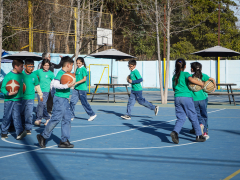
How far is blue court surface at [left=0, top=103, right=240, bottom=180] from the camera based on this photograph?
492 cm

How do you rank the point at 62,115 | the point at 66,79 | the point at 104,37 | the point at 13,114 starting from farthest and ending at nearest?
1. the point at 104,37
2. the point at 13,114
3. the point at 62,115
4. the point at 66,79

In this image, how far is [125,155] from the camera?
607 cm

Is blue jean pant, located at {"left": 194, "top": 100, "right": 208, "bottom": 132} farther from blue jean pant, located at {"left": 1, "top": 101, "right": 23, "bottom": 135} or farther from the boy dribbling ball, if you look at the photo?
blue jean pant, located at {"left": 1, "top": 101, "right": 23, "bottom": 135}

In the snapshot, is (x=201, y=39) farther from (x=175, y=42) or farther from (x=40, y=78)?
(x=40, y=78)

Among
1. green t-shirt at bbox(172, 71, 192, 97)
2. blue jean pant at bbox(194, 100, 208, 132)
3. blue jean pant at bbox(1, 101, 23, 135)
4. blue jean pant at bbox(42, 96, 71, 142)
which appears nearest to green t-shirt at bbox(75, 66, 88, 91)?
blue jean pant at bbox(1, 101, 23, 135)

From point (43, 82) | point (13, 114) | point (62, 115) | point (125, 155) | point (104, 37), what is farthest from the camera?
point (104, 37)

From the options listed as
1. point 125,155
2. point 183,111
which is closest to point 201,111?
point 183,111

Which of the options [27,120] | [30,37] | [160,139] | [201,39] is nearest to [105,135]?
[160,139]

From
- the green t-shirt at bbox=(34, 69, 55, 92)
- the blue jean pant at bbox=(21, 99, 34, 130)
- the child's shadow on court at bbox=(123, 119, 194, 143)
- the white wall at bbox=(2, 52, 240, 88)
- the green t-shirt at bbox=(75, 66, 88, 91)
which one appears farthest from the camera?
the white wall at bbox=(2, 52, 240, 88)

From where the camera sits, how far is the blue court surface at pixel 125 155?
4.92m

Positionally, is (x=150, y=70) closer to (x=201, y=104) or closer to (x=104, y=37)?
(x=104, y=37)

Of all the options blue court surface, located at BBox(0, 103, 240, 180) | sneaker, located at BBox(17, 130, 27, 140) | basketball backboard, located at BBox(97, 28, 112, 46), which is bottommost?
blue court surface, located at BBox(0, 103, 240, 180)

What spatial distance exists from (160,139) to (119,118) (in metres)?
3.81

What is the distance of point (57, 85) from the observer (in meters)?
6.54
